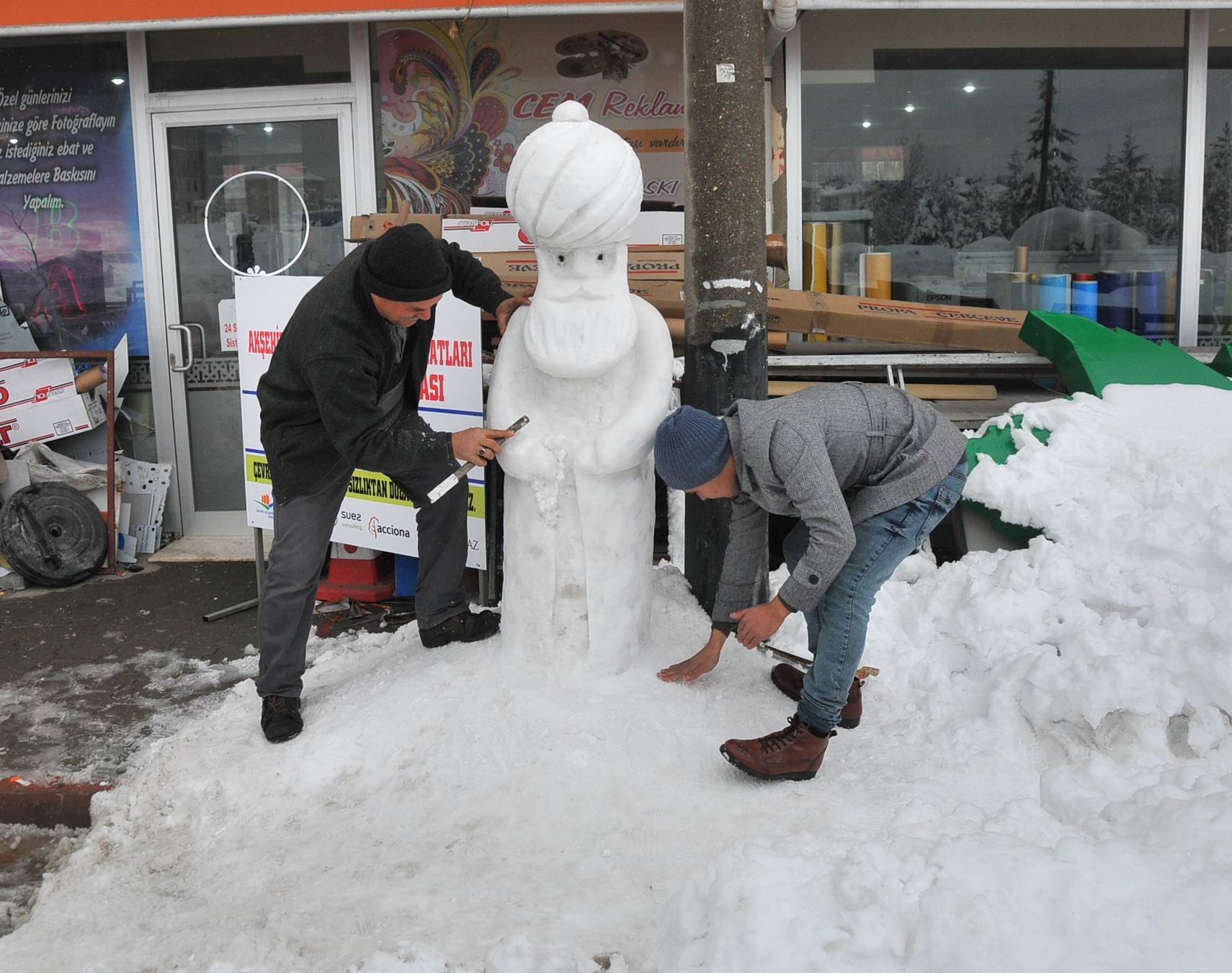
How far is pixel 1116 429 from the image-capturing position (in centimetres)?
436

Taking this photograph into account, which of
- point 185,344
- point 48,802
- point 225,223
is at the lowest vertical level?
point 48,802

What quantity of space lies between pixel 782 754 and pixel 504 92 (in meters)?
4.51

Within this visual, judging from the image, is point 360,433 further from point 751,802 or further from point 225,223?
point 225,223

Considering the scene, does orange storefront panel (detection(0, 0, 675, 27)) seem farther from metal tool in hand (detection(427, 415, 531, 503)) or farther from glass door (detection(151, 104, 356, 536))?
metal tool in hand (detection(427, 415, 531, 503))

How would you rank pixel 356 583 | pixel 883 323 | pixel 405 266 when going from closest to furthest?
pixel 405 266 → pixel 356 583 → pixel 883 323

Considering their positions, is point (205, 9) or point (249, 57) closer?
point (205, 9)

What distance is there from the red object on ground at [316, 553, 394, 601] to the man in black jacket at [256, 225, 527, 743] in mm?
1374

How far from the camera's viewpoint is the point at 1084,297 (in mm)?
6059

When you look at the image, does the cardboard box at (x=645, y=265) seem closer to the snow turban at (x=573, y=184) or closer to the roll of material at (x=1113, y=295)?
the snow turban at (x=573, y=184)

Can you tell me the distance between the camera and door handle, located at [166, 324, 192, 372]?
6395 mm

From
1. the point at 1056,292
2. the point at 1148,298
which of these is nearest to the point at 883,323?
the point at 1056,292

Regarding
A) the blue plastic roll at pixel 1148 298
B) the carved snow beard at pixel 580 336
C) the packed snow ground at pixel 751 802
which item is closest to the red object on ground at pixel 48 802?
the packed snow ground at pixel 751 802

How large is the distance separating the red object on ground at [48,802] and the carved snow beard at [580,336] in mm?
1938

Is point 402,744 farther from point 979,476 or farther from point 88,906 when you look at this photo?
point 979,476
